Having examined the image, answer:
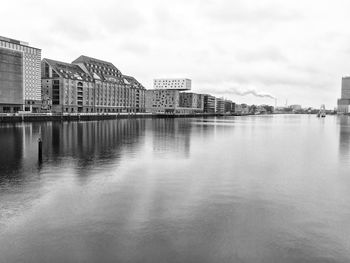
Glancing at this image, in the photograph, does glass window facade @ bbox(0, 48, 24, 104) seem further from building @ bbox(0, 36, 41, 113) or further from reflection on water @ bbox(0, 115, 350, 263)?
A: reflection on water @ bbox(0, 115, 350, 263)

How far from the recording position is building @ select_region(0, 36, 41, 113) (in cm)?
13988

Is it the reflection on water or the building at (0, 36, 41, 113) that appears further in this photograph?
the building at (0, 36, 41, 113)

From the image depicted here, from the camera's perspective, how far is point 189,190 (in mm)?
24234

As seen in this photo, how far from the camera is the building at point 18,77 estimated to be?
13988cm

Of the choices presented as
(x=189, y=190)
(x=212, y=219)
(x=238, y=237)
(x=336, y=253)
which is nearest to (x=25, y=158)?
(x=189, y=190)

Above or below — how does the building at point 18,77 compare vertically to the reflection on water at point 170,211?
above

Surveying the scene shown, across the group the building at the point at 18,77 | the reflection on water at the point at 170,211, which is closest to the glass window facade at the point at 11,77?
the building at the point at 18,77

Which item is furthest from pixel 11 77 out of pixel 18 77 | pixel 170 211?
pixel 170 211

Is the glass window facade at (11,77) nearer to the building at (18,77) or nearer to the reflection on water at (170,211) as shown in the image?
the building at (18,77)

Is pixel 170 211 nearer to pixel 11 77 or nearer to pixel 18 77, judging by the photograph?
pixel 11 77

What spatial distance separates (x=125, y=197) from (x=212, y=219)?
6842mm

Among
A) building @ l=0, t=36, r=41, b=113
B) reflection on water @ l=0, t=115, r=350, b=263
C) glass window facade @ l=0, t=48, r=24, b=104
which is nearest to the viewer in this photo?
reflection on water @ l=0, t=115, r=350, b=263

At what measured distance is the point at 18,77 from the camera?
479 ft

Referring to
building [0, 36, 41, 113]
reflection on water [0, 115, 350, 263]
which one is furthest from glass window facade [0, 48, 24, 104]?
reflection on water [0, 115, 350, 263]
